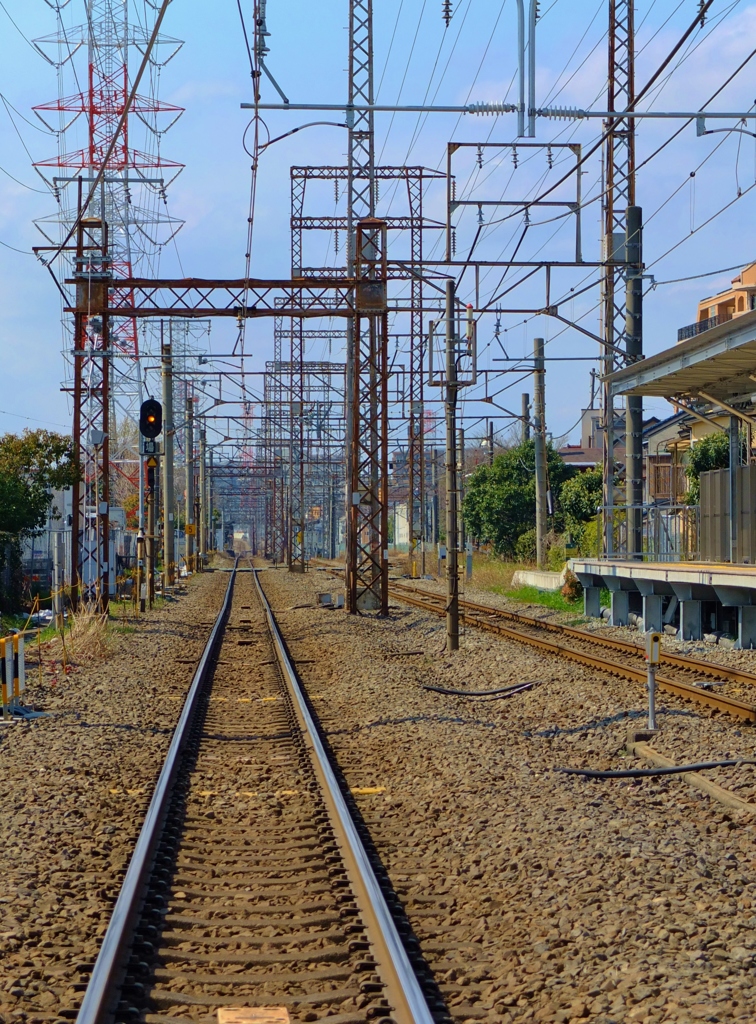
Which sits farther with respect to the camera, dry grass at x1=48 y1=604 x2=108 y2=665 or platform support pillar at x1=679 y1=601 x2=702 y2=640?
platform support pillar at x1=679 y1=601 x2=702 y2=640

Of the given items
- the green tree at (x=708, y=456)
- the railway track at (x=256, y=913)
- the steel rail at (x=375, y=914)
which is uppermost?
the green tree at (x=708, y=456)

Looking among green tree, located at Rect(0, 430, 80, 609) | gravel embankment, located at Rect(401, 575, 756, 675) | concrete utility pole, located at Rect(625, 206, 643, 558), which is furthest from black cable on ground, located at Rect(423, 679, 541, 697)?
green tree, located at Rect(0, 430, 80, 609)

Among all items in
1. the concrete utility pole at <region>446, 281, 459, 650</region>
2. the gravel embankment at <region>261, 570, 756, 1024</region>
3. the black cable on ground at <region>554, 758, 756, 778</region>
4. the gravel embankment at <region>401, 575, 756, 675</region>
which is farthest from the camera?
the concrete utility pole at <region>446, 281, 459, 650</region>

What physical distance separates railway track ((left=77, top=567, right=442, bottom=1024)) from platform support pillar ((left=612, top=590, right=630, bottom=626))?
14.0 meters

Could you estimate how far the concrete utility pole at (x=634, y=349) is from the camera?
23.7m

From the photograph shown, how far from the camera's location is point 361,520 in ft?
94.8

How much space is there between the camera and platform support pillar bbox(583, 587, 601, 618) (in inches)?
1011

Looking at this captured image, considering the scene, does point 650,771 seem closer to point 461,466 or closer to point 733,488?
point 733,488

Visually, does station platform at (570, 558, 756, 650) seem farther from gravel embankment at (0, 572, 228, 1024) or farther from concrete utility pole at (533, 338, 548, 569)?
concrete utility pole at (533, 338, 548, 569)

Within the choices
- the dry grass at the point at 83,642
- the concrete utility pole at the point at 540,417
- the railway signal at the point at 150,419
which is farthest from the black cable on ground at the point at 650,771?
the concrete utility pole at the point at 540,417

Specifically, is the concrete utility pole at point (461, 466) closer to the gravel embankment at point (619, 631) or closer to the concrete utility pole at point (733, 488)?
the gravel embankment at point (619, 631)

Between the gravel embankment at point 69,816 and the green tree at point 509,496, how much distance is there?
1332 inches

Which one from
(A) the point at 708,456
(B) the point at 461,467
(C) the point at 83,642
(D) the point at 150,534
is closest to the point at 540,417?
(B) the point at 461,467

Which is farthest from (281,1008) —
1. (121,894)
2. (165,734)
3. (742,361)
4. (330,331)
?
(330,331)
